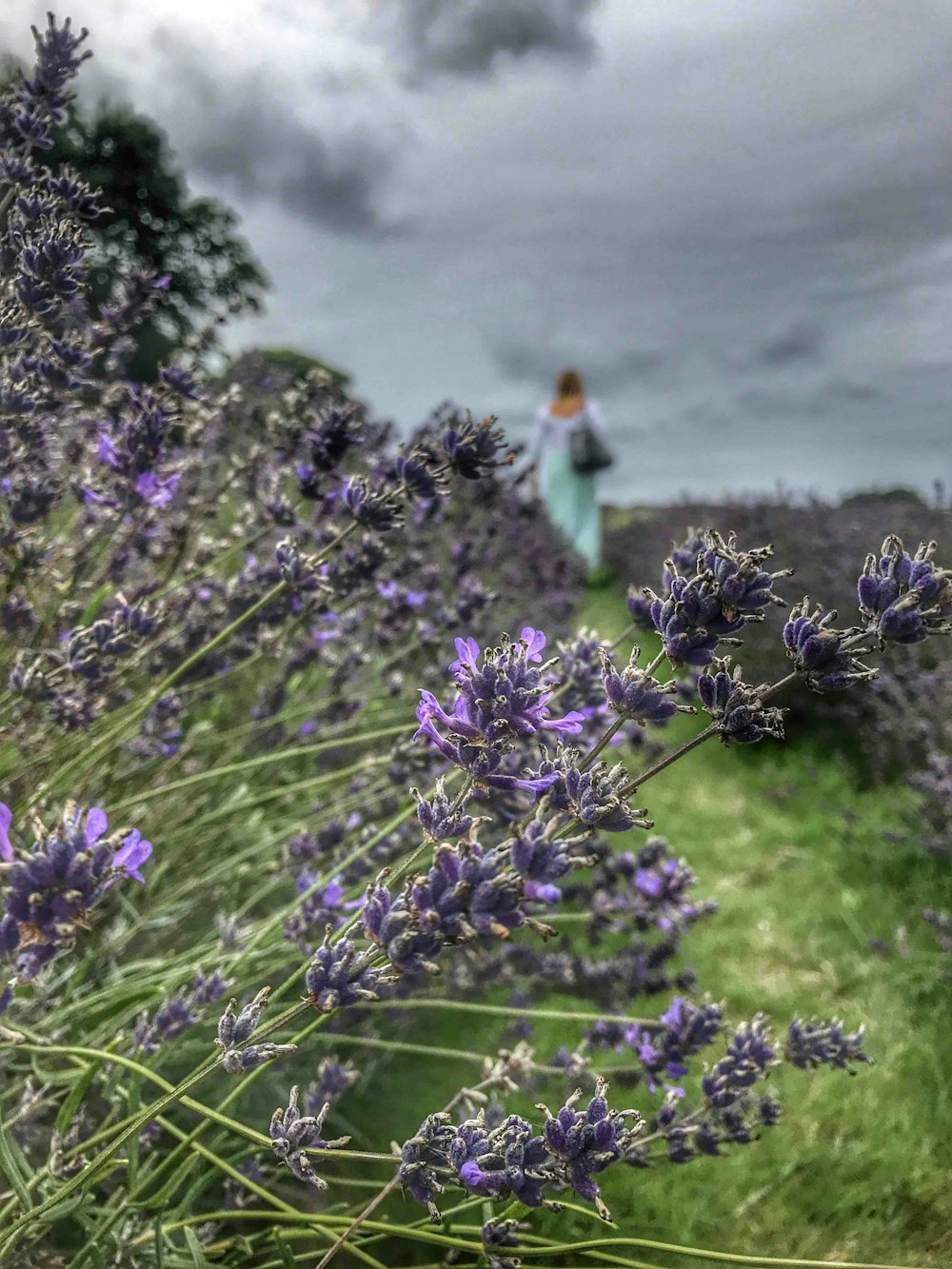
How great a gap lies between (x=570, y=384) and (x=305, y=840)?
7.87 metres

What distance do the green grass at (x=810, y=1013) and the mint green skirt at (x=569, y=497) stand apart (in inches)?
203

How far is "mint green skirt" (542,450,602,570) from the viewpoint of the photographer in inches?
352

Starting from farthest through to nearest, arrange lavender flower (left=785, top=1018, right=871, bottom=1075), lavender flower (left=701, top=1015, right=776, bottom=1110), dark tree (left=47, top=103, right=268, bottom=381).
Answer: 1. dark tree (left=47, top=103, right=268, bottom=381)
2. lavender flower (left=785, top=1018, right=871, bottom=1075)
3. lavender flower (left=701, top=1015, right=776, bottom=1110)

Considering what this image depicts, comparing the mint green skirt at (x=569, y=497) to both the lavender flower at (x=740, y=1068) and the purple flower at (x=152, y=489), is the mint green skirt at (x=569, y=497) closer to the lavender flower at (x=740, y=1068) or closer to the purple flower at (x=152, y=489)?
the purple flower at (x=152, y=489)

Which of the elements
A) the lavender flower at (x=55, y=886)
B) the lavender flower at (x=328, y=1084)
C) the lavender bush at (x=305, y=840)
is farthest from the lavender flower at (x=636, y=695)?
the lavender flower at (x=328, y=1084)

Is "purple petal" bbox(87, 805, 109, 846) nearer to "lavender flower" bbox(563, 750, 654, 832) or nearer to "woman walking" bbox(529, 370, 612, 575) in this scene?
"lavender flower" bbox(563, 750, 654, 832)

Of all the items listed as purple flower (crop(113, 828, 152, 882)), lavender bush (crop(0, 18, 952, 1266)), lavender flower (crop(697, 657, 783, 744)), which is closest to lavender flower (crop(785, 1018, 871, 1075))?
lavender bush (crop(0, 18, 952, 1266))

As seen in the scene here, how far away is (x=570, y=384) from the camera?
29.0 feet

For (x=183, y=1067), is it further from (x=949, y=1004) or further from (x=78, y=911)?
(x=949, y=1004)

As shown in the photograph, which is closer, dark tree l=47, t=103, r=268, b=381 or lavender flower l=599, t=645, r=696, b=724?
lavender flower l=599, t=645, r=696, b=724

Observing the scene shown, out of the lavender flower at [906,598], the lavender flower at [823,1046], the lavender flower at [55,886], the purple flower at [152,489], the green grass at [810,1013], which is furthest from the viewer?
the green grass at [810,1013]

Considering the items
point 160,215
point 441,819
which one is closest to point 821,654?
point 441,819

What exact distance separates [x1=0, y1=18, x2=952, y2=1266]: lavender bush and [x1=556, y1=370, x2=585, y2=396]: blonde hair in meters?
6.45

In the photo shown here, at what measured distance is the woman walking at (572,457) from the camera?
339 inches
